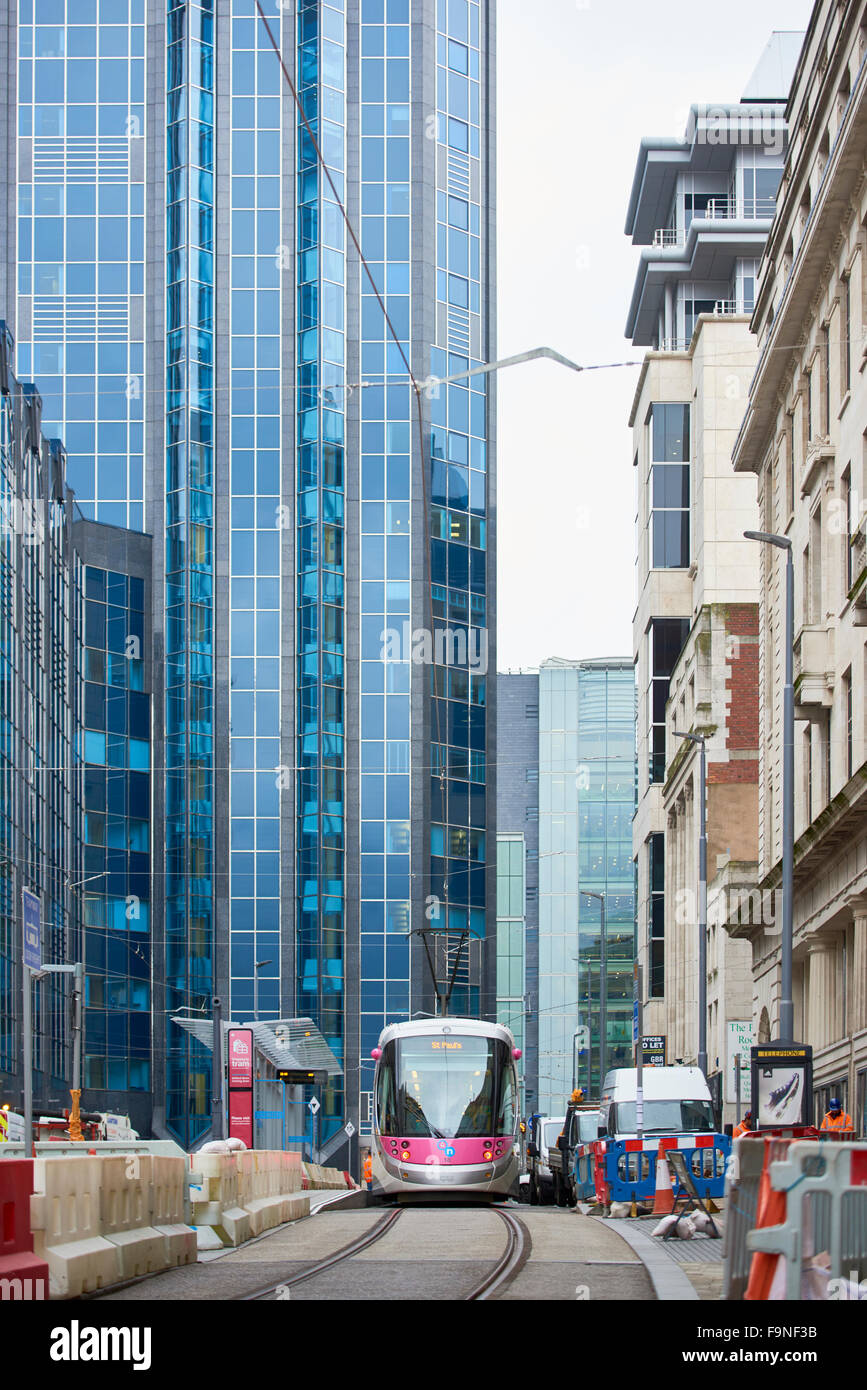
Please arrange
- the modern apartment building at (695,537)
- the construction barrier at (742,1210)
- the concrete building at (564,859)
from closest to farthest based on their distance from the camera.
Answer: the construction barrier at (742,1210) < the modern apartment building at (695,537) < the concrete building at (564,859)

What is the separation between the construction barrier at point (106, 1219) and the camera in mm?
12422

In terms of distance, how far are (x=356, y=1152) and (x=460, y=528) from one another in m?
27.2

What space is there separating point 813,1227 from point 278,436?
82.3 metres

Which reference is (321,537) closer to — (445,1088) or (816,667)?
(816,667)

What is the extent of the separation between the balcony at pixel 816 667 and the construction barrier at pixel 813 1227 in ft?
100

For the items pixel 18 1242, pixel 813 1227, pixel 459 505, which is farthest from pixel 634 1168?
pixel 459 505

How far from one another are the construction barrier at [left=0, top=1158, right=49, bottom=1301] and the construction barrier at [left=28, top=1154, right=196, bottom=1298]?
0.29m

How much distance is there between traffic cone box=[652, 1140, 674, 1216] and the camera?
2542 centimetres

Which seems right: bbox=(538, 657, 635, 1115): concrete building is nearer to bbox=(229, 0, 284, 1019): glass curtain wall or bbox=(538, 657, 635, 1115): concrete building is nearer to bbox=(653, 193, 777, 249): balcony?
bbox=(229, 0, 284, 1019): glass curtain wall

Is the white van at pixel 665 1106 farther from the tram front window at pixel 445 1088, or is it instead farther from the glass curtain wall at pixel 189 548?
the glass curtain wall at pixel 189 548

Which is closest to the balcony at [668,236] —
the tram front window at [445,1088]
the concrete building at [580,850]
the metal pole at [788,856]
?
the metal pole at [788,856]

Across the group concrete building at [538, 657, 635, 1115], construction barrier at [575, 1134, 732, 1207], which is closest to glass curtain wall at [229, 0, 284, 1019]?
construction barrier at [575, 1134, 732, 1207]
